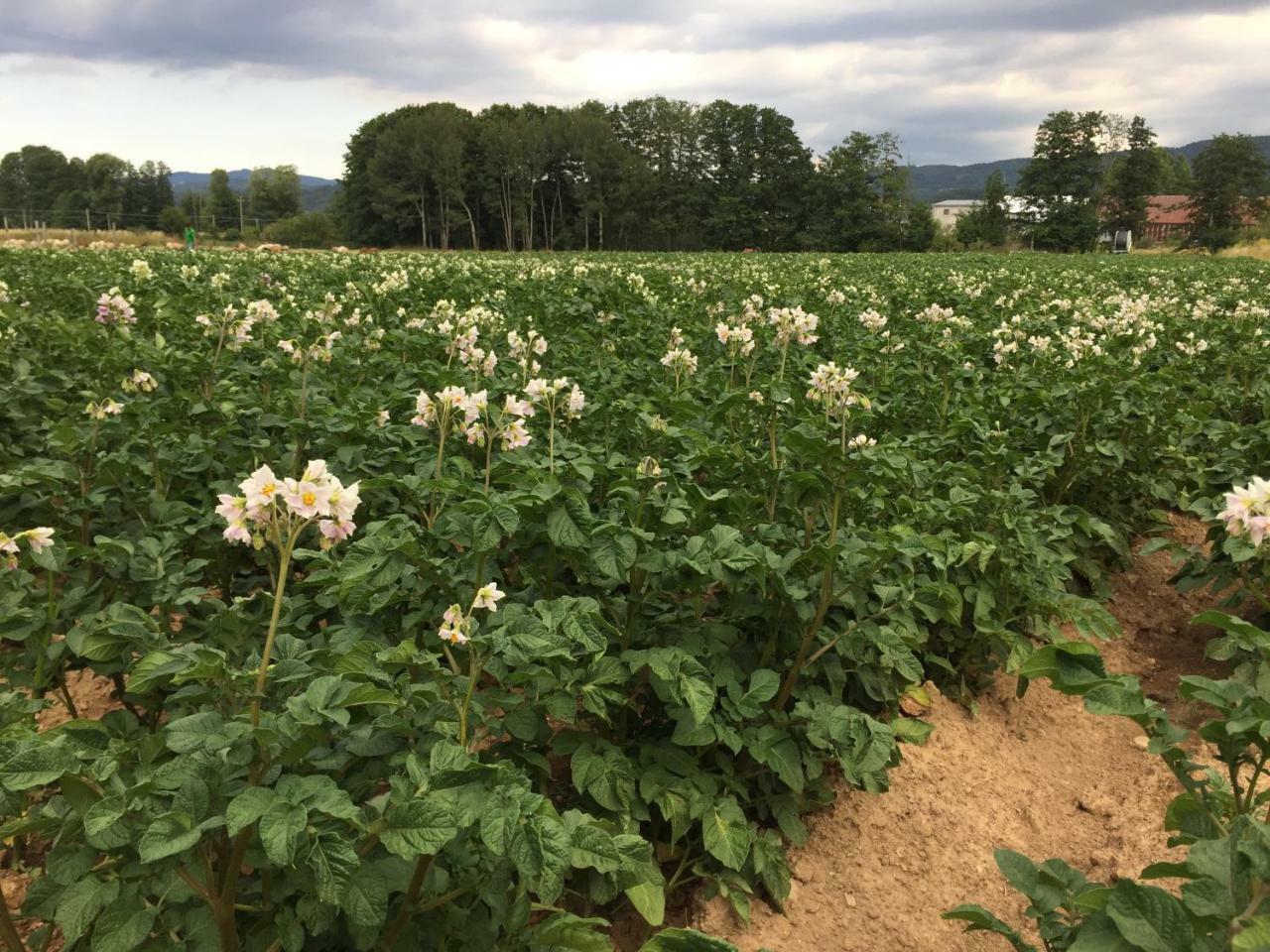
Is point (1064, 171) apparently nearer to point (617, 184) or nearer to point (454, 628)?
point (617, 184)

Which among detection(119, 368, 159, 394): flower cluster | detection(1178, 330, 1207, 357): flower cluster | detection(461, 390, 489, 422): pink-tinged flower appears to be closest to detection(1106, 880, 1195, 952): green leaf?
detection(461, 390, 489, 422): pink-tinged flower

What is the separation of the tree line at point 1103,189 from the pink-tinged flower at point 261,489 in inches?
3656

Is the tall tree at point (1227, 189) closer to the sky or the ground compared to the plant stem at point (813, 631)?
closer to the sky

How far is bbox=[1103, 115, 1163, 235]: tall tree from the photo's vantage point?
87.8 meters

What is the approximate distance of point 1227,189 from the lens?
8119 cm


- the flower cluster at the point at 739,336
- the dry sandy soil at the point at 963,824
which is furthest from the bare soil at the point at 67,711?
the flower cluster at the point at 739,336

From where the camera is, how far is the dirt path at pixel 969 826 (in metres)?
2.65

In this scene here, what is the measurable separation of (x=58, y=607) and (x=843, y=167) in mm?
89617

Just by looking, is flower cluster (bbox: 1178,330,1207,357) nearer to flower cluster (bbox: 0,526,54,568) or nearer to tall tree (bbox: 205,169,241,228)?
flower cluster (bbox: 0,526,54,568)

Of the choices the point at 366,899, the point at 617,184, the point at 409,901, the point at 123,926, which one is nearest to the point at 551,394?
the point at 409,901

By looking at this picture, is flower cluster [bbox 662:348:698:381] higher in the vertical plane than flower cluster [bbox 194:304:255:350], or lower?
lower

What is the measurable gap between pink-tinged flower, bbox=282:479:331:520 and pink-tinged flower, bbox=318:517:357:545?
65mm

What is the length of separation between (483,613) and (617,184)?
3206 inches

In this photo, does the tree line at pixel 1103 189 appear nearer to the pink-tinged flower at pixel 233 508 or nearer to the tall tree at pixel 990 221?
the tall tree at pixel 990 221
